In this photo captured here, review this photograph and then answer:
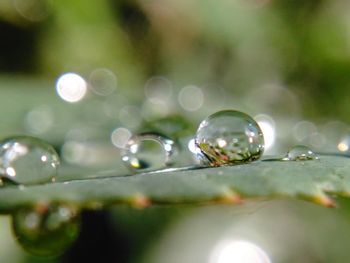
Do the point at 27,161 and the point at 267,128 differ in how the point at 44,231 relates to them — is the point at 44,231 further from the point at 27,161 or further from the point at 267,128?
the point at 267,128

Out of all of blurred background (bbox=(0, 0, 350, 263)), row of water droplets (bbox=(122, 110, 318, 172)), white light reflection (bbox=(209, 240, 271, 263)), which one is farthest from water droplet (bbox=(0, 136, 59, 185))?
white light reflection (bbox=(209, 240, 271, 263))

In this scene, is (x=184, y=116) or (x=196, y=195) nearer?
(x=196, y=195)

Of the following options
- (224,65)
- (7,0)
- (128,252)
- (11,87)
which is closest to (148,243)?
(128,252)

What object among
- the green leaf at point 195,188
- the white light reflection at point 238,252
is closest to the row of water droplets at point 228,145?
the green leaf at point 195,188

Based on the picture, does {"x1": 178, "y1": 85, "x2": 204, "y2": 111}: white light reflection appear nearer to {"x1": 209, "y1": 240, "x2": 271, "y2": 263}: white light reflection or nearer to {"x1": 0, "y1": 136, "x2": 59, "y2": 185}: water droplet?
{"x1": 209, "y1": 240, "x2": 271, "y2": 263}: white light reflection

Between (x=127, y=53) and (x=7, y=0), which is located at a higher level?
(x=7, y=0)

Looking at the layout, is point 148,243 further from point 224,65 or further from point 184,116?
point 224,65

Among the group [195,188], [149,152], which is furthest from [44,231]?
[195,188]

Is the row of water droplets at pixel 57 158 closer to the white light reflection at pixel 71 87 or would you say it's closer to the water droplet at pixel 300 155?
the water droplet at pixel 300 155
